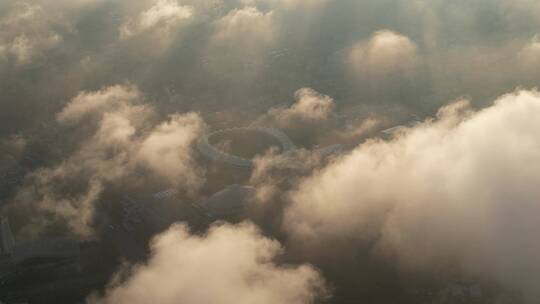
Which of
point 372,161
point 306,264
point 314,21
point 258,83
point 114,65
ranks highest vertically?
point 314,21

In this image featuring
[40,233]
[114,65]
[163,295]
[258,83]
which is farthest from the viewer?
[114,65]

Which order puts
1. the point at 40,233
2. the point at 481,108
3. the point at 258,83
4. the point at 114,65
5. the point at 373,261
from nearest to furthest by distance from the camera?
the point at 373,261
the point at 40,233
the point at 481,108
the point at 258,83
the point at 114,65

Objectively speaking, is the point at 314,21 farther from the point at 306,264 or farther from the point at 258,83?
the point at 306,264

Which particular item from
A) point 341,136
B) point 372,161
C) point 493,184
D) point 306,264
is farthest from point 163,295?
point 341,136

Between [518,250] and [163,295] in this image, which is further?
[518,250]

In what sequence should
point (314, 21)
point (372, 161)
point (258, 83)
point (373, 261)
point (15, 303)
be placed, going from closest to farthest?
point (15, 303), point (373, 261), point (372, 161), point (258, 83), point (314, 21)

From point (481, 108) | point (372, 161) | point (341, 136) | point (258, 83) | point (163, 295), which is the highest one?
point (258, 83)

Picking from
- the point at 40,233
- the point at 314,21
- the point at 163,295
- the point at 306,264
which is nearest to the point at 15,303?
the point at 40,233

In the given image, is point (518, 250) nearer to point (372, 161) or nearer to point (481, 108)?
point (372, 161)

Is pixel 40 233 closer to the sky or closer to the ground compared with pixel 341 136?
closer to the ground
